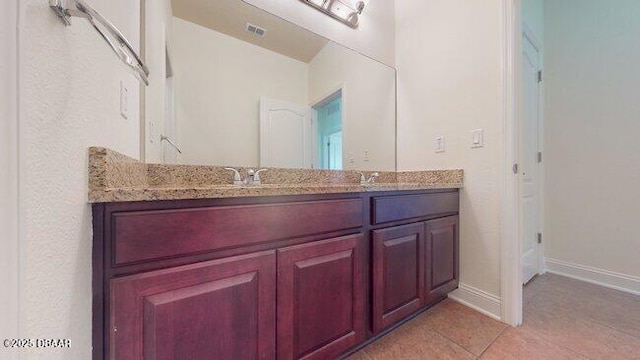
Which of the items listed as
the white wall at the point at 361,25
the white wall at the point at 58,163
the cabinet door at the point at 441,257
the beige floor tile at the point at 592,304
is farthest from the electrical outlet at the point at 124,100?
the beige floor tile at the point at 592,304

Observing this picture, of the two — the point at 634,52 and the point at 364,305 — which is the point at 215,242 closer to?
the point at 364,305

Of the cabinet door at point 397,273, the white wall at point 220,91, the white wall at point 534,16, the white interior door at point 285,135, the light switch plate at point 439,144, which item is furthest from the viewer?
the white wall at point 534,16

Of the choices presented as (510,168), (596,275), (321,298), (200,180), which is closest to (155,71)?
(200,180)

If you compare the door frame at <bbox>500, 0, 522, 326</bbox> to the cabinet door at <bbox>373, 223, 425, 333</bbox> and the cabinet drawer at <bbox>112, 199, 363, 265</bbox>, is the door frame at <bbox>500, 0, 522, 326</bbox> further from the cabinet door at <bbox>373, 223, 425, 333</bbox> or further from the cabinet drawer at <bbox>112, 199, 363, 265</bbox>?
the cabinet drawer at <bbox>112, 199, 363, 265</bbox>

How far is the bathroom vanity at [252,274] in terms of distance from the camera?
66 centimetres

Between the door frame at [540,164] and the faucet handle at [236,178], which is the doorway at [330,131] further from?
the door frame at [540,164]

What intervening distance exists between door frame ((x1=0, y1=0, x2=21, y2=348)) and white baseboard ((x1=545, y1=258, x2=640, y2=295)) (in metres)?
3.21

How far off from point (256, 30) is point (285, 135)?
2.09 ft

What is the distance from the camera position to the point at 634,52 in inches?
77.4

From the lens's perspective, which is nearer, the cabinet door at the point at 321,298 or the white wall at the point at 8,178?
the white wall at the point at 8,178

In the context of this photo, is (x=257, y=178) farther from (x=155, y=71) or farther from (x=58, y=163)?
(x=58, y=163)

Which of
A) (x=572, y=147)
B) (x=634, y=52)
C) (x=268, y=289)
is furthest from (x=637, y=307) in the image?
(x=268, y=289)

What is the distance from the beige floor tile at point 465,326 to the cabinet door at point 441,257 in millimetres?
130

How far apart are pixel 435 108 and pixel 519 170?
0.69 metres
